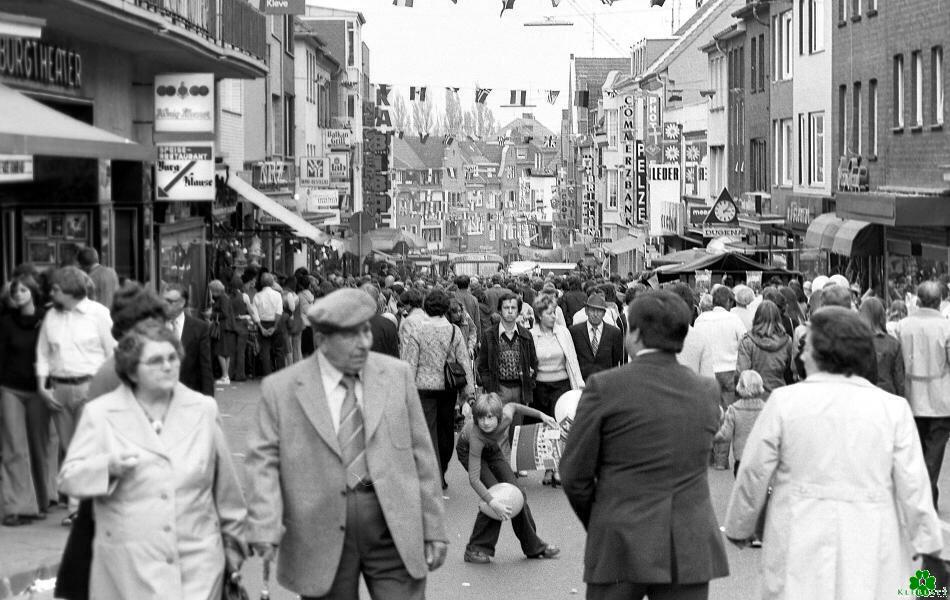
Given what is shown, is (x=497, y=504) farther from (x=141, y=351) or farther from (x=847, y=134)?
(x=847, y=134)

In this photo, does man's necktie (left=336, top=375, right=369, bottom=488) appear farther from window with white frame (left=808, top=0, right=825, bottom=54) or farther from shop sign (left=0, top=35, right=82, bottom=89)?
window with white frame (left=808, top=0, right=825, bottom=54)

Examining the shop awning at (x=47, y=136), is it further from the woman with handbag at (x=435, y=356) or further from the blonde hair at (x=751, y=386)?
the blonde hair at (x=751, y=386)

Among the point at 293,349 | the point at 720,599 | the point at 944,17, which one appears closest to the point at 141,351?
the point at 720,599

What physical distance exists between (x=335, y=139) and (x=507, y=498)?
149ft

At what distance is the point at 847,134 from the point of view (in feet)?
131

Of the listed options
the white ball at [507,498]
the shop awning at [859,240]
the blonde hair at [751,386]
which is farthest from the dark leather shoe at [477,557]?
the shop awning at [859,240]

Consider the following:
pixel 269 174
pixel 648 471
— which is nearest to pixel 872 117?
pixel 269 174

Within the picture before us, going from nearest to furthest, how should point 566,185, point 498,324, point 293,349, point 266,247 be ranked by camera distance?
point 498,324, point 293,349, point 266,247, point 566,185

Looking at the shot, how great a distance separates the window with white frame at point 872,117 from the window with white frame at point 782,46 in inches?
403

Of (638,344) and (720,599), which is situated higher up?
(638,344)

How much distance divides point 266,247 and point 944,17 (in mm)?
19221

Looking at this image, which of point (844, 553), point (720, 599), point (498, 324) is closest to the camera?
point (844, 553)

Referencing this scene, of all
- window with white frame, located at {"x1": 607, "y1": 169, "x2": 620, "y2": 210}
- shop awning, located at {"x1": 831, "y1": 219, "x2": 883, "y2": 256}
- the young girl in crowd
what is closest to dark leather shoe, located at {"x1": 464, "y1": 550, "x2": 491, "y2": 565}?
the young girl in crowd

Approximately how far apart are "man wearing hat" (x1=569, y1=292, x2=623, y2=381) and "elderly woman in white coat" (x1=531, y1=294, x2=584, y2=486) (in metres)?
0.49
